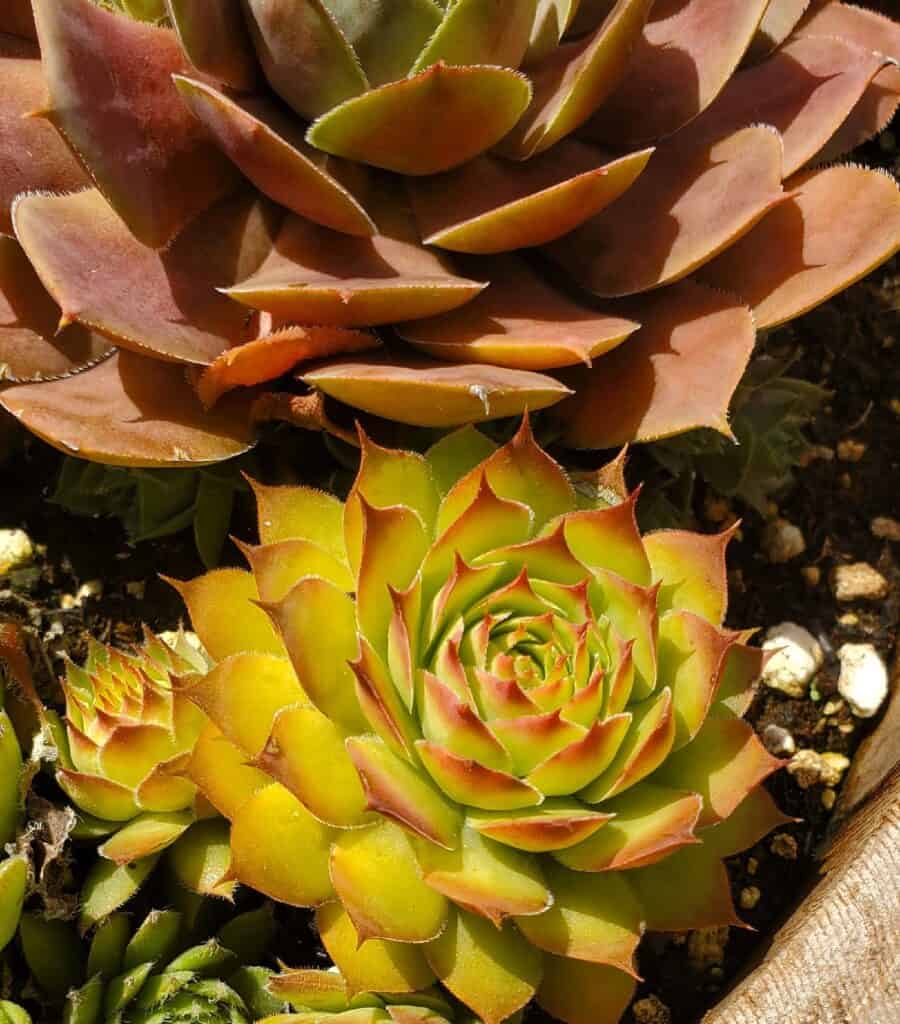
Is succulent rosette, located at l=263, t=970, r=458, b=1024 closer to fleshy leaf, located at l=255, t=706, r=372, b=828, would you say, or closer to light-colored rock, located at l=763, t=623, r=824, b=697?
fleshy leaf, located at l=255, t=706, r=372, b=828

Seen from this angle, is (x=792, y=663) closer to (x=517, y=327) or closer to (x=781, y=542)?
(x=781, y=542)

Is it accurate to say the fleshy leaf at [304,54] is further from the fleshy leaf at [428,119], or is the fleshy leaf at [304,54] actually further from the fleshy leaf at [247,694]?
the fleshy leaf at [247,694]

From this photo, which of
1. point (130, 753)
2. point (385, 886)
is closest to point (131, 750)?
point (130, 753)

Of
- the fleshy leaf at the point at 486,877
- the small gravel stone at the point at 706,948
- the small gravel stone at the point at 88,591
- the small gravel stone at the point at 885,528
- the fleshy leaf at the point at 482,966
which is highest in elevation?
the small gravel stone at the point at 885,528

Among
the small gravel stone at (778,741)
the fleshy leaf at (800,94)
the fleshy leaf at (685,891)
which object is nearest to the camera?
the fleshy leaf at (685,891)

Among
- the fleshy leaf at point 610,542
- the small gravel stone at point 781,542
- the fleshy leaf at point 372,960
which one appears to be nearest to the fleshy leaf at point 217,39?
the fleshy leaf at point 610,542

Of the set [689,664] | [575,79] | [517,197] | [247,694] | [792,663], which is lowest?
[792,663]

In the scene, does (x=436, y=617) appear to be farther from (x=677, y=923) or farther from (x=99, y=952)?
(x=99, y=952)

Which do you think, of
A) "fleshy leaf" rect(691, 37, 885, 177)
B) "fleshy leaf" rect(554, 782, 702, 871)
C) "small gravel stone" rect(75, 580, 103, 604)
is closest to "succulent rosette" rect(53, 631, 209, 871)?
"small gravel stone" rect(75, 580, 103, 604)
